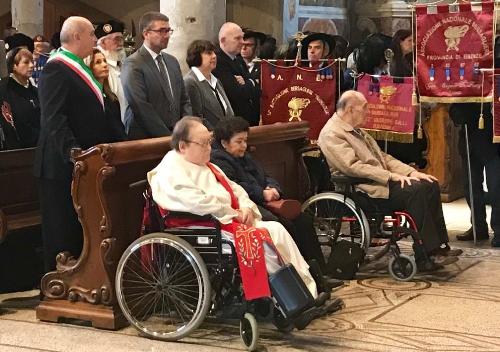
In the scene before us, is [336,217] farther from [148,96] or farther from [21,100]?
[21,100]

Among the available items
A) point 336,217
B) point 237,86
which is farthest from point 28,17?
point 336,217

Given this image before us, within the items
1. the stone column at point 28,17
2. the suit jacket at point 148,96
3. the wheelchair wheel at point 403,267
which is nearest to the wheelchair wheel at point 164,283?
the suit jacket at point 148,96

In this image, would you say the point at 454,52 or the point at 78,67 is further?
the point at 454,52

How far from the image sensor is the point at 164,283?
15.9ft

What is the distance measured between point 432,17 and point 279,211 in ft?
8.15

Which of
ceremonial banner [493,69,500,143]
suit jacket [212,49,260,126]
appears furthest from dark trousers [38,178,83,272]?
ceremonial banner [493,69,500,143]

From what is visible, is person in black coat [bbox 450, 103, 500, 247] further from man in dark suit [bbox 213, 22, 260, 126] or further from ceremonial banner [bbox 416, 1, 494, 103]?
man in dark suit [bbox 213, 22, 260, 126]

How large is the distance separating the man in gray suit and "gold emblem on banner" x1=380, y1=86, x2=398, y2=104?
81.6 inches

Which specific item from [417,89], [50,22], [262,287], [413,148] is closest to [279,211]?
[262,287]

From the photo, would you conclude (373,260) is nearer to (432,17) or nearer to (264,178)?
(264,178)

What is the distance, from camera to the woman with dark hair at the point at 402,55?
7.62 meters

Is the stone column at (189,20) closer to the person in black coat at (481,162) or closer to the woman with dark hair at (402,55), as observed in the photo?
the woman with dark hair at (402,55)

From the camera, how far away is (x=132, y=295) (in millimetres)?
4945

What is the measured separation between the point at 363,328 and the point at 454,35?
292 cm
